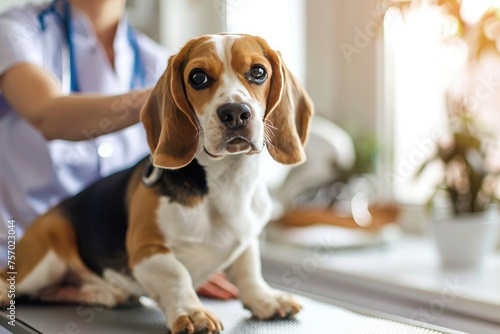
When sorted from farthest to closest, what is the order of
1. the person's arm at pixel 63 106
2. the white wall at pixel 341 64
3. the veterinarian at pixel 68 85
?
1. the white wall at pixel 341 64
2. the veterinarian at pixel 68 85
3. the person's arm at pixel 63 106

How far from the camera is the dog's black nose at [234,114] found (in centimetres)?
69

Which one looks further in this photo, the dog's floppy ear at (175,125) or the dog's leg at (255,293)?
the dog's leg at (255,293)

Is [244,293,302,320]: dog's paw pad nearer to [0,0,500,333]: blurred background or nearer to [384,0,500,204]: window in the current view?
[0,0,500,333]: blurred background

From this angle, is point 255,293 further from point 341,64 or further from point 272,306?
point 341,64

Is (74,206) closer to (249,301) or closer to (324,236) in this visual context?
(249,301)

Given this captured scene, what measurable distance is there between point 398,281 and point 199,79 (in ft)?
2.47

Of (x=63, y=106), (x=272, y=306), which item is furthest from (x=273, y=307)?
(x=63, y=106)

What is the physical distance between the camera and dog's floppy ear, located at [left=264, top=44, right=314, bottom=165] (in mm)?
763

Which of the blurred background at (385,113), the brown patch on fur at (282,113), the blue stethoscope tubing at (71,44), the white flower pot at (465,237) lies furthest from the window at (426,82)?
the brown patch on fur at (282,113)

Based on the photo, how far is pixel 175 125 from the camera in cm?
75

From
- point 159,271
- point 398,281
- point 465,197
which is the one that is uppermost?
point 159,271

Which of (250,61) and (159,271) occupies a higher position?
(250,61)

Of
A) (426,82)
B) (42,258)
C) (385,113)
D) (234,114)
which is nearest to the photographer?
(234,114)

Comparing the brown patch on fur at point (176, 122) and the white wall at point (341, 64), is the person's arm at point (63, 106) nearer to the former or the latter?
the brown patch on fur at point (176, 122)
